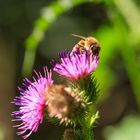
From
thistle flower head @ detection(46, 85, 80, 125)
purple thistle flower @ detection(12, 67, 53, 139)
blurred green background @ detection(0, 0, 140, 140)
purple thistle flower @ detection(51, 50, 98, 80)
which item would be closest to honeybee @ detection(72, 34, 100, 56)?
purple thistle flower @ detection(51, 50, 98, 80)

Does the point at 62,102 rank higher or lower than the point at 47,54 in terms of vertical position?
lower

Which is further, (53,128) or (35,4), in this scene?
(35,4)

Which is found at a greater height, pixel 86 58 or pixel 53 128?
pixel 53 128

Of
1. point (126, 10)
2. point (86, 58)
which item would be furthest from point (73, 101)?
point (126, 10)

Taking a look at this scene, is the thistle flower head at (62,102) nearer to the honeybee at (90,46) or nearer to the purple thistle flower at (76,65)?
the purple thistle flower at (76,65)

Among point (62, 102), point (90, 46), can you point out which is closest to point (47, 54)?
point (90, 46)

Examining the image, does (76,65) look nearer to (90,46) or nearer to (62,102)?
(90,46)

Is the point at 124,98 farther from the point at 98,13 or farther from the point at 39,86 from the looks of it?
the point at 39,86
